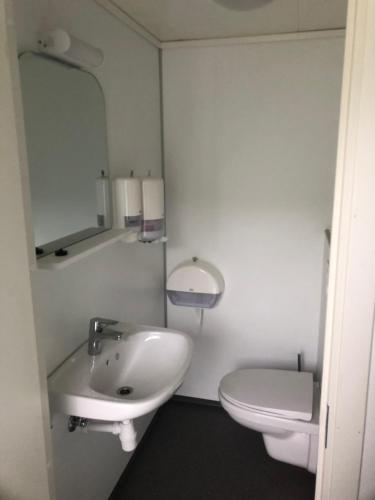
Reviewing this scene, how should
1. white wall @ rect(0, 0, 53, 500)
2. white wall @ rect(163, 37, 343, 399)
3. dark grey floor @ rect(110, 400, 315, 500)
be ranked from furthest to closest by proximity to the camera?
white wall @ rect(163, 37, 343, 399) < dark grey floor @ rect(110, 400, 315, 500) < white wall @ rect(0, 0, 53, 500)

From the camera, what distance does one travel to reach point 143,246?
2291mm

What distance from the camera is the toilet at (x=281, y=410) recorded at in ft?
6.66

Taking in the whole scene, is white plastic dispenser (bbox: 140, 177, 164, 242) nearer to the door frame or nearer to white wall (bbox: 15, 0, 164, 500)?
white wall (bbox: 15, 0, 164, 500)

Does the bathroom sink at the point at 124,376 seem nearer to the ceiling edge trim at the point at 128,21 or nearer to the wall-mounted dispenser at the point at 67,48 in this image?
the wall-mounted dispenser at the point at 67,48

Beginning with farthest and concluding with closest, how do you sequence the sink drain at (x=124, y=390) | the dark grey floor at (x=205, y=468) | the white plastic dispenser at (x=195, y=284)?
the white plastic dispenser at (x=195, y=284) → the dark grey floor at (x=205, y=468) → the sink drain at (x=124, y=390)

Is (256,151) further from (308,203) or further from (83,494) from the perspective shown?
(83,494)

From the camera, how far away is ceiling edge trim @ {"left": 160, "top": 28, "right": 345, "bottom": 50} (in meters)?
2.12

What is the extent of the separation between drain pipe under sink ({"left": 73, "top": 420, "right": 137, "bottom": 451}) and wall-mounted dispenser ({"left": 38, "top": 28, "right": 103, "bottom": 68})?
125cm

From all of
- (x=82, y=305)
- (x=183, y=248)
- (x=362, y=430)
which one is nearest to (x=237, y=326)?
(x=183, y=248)

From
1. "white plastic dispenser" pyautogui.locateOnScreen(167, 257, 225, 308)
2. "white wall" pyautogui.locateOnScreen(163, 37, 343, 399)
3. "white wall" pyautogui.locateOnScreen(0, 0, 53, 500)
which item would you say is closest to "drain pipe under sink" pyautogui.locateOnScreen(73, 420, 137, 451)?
"white wall" pyautogui.locateOnScreen(0, 0, 53, 500)

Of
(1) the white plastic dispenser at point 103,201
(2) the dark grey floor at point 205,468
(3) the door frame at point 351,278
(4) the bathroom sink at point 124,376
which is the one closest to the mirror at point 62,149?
(1) the white plastic dispenser at point 103,201

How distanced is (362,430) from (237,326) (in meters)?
1.74

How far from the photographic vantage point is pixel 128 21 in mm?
1882

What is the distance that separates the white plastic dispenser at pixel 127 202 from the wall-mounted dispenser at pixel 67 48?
491 millimetres
